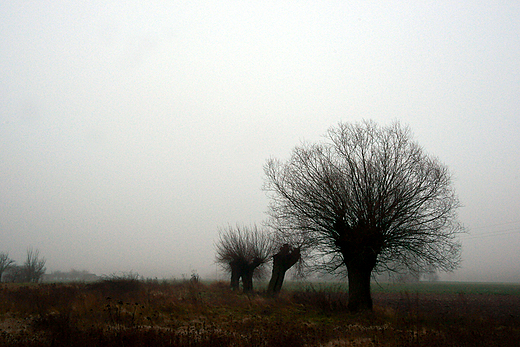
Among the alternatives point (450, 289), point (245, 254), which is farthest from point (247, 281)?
point (450, 289)

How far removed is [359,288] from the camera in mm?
15953

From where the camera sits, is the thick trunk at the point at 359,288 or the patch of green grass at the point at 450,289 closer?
the thick trunk at the point at 359,288

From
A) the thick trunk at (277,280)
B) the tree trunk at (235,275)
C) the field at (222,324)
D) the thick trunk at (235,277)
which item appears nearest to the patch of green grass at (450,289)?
the thick trunk at (277,280)

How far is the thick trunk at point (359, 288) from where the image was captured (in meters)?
15.7

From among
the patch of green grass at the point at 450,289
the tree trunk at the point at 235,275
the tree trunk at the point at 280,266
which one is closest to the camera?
the tree trunk at the point at 280,266

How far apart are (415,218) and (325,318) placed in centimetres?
589

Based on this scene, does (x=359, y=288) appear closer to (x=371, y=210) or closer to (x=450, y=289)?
(x=371, y=210)

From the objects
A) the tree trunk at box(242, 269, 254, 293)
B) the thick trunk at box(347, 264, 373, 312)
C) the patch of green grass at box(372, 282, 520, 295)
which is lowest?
the patch of green grass at box(372, 282, 520, 295)

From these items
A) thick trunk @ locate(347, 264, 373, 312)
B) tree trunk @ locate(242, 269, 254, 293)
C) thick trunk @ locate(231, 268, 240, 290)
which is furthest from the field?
thick trunk @ locate(231, 268, 240, 290)

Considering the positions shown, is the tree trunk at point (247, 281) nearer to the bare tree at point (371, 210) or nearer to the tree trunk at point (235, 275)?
the tree trunk at point (235, 275)

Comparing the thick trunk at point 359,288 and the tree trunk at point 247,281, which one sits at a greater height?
the thick trunk at point 359,288

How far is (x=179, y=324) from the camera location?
36.8 feet

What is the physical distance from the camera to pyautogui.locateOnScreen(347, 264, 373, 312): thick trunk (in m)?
15.7

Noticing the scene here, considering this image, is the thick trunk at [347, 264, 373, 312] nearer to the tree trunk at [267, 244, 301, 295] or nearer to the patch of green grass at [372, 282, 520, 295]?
the tree trunk at [267, 244, 301, 295]
